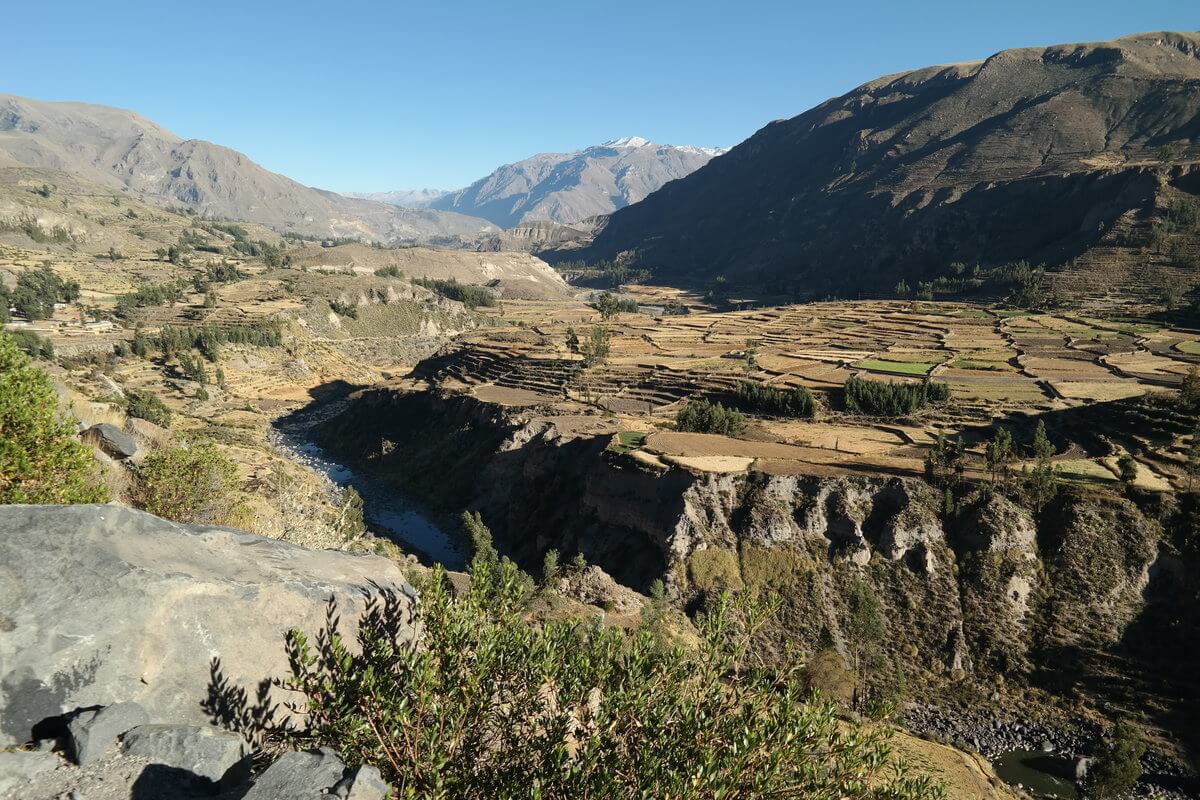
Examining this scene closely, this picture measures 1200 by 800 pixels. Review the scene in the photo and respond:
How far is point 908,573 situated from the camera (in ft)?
173

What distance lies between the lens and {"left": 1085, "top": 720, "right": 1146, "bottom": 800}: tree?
37125 millimetres

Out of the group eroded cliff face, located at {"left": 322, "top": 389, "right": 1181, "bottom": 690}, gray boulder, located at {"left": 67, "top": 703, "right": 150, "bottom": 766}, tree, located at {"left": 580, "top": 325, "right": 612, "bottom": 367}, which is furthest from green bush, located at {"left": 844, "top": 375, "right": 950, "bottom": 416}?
gray boulder, located at {"left": 67, "top": 703, "right": 150, "bottom": 766}

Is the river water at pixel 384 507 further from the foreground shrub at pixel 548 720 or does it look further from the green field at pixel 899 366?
the green field at pixel 899 366

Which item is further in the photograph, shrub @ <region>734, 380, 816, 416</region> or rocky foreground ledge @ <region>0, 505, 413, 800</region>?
shrub @ <region>734, 380, 816, 416</region>

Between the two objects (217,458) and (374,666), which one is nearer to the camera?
(374,666)

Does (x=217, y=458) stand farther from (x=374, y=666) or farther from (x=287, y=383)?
(x=287, y=383)

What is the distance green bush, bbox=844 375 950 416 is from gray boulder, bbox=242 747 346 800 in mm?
76490

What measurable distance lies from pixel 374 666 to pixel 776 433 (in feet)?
209

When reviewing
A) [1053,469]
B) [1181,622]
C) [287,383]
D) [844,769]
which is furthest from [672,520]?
[287,383]

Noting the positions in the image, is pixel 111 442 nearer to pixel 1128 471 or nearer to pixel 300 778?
pixel 300 778

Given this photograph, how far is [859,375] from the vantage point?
3681 inches

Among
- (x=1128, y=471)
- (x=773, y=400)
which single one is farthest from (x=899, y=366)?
(x=1128, y=471)

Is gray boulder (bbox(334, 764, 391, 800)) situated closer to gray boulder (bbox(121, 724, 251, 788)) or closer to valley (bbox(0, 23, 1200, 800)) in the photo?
valley (bbox(0, 23, 1200, 800))

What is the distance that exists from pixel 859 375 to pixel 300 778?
94914 mm
